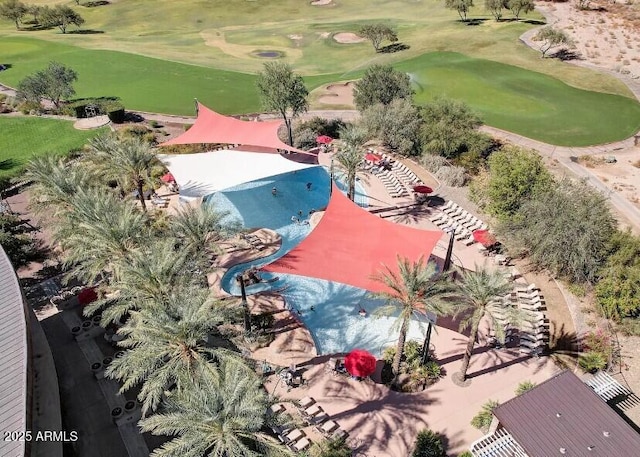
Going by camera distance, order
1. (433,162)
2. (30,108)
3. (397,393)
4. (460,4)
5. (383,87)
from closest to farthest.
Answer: (397,393) < (433,162) < (383,87) < (30,108) < (460,4)

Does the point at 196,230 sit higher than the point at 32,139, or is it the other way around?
the point at 196,230

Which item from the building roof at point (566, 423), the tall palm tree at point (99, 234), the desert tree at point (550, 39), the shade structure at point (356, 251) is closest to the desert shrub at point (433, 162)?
the shade structure at point (356, 251)

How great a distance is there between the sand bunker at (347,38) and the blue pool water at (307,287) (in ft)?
191

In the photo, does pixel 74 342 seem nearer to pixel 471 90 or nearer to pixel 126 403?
pixel 126 403

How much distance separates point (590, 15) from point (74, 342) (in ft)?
353

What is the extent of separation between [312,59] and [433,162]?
4743cm

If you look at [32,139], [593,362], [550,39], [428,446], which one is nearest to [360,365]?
[428,446]

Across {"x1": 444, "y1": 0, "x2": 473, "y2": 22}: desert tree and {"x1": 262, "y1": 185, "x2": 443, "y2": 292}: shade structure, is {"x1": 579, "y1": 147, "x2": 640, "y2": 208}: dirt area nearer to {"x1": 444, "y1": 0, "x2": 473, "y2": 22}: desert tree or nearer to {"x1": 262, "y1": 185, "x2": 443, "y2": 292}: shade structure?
{"x1": 262, "y1": 185, "x2": 443, "y2": 292}: shade structure

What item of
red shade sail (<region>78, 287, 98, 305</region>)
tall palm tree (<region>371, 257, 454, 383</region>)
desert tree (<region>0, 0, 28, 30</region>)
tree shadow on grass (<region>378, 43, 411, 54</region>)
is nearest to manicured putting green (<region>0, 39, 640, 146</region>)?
tree shadow on grass (<region>378, 43, 411, 54</region>)

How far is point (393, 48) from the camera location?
80.1 meters

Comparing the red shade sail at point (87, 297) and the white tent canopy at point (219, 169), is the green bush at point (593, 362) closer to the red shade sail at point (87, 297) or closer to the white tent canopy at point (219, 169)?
the white tent canopy at point (219, 169)

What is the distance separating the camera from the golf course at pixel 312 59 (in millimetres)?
54875

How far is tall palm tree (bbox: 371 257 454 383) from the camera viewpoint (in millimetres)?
20281

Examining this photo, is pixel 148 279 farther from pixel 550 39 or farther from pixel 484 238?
pixel 550 39
